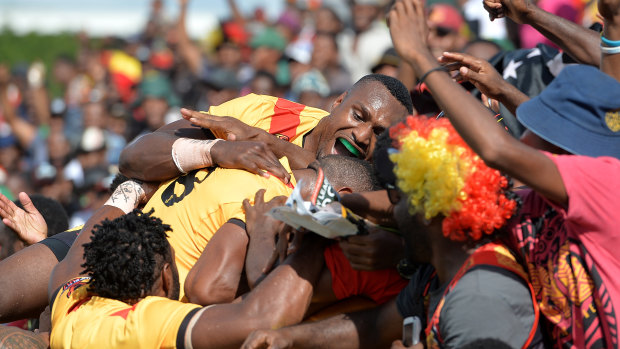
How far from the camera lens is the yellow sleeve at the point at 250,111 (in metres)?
4.95

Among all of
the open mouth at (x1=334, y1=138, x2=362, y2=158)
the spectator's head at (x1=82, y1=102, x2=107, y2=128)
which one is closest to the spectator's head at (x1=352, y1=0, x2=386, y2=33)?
the spectator's head at (x1=82, y1=102, x2=107, y2=128)

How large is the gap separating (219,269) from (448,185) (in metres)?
1.37

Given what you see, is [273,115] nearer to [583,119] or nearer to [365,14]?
[583,119]

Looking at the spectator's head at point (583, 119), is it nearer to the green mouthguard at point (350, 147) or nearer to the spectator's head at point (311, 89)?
the green mouthguard at point (350, 147)

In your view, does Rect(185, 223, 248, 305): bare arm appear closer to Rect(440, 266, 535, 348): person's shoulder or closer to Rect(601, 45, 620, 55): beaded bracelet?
Rect(440, 266, 535, 348): person's shoulder

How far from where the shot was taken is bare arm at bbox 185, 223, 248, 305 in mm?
3887

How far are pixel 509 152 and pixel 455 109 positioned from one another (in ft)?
0.84

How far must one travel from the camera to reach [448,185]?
3.07 metres

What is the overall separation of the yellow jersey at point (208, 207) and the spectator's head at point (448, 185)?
3.87ft

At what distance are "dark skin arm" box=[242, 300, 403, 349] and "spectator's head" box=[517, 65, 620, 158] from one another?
120 centimetres

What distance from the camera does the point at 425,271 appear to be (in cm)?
357

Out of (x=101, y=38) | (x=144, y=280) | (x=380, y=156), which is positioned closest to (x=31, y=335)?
(x=144, y=280)

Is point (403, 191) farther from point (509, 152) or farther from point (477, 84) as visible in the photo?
point (477, 84)

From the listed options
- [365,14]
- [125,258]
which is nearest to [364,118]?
[125,258]
